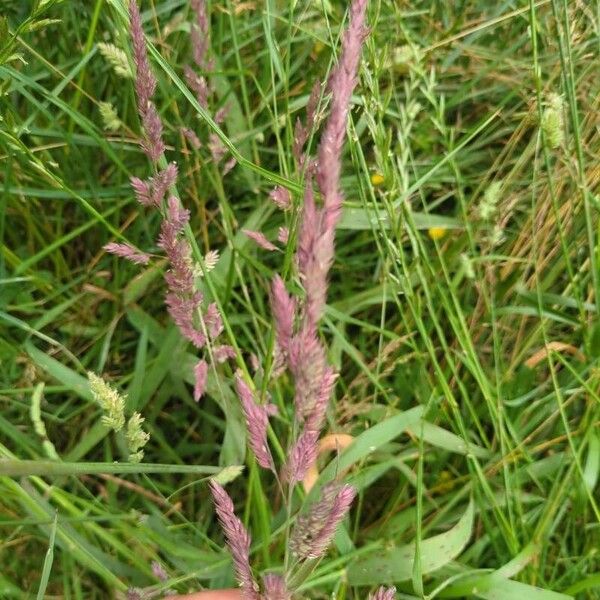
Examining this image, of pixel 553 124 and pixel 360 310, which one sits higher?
pixel 553 124

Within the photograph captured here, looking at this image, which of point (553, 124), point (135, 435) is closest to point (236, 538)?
point (135, 435)

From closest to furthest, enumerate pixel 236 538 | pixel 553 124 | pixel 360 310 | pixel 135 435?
1. pixel 236 538
2. pixel 135 435
3. pixel 553 124
4. pixel 360 310

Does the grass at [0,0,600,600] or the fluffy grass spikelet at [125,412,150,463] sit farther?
the grass at [0,0,600,600]

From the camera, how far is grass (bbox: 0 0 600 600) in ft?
2.94

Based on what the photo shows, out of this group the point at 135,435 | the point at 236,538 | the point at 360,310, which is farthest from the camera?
the point at 360,310

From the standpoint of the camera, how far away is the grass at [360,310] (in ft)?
2.94

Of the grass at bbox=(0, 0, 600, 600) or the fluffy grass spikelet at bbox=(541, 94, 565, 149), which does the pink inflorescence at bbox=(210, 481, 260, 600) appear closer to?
the grass at bbox=(0, 0, 600, 600)

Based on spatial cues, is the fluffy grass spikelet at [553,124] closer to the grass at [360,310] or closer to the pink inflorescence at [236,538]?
the grass at [360,310]

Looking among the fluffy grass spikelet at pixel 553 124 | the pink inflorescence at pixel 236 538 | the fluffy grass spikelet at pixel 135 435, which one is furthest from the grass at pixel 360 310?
the pink inflorescence at pixel 236 538

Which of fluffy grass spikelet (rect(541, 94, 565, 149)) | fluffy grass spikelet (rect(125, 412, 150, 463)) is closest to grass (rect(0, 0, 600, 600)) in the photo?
fluffy grass spikelet (rect(541, 94, 565, 149))

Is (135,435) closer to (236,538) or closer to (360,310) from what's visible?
(236,538)

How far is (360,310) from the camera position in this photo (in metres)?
1.17

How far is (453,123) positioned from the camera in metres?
1.32

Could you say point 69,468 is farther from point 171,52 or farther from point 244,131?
point 171,52
